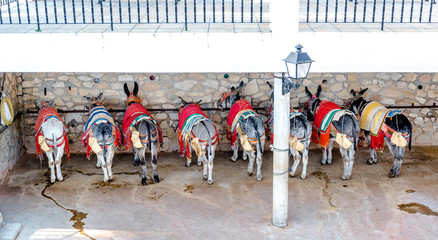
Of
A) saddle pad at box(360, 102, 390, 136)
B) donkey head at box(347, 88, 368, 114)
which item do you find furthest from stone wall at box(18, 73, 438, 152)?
saddle pad at box(360, 102, 390, 136)

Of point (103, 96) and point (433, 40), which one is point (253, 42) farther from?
point (103, 96)

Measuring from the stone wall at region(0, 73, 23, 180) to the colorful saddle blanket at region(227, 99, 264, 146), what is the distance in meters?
3.61

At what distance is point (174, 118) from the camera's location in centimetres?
911

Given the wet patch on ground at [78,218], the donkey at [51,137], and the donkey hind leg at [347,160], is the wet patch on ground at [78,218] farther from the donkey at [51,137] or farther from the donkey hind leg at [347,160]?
the donkey hind leg at [347,160]

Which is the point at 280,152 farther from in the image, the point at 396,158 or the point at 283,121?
the point at 396,158

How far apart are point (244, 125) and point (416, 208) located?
8.81ft

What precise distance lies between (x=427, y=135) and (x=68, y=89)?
647cm

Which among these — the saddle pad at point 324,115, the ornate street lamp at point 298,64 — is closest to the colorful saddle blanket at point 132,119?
the saddle pad at point 324,115

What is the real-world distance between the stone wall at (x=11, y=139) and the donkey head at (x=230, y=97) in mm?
3465

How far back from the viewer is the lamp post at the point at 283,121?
5281 mm

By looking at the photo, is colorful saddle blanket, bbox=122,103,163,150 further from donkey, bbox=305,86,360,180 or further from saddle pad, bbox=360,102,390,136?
saddle pad, bbox=360,102,390,136

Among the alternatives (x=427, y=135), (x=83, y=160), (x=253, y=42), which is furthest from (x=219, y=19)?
(x=427, y=135)


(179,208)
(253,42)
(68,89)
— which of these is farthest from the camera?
(68,89)

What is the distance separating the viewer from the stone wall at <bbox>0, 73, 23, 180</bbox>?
26.8 ft
